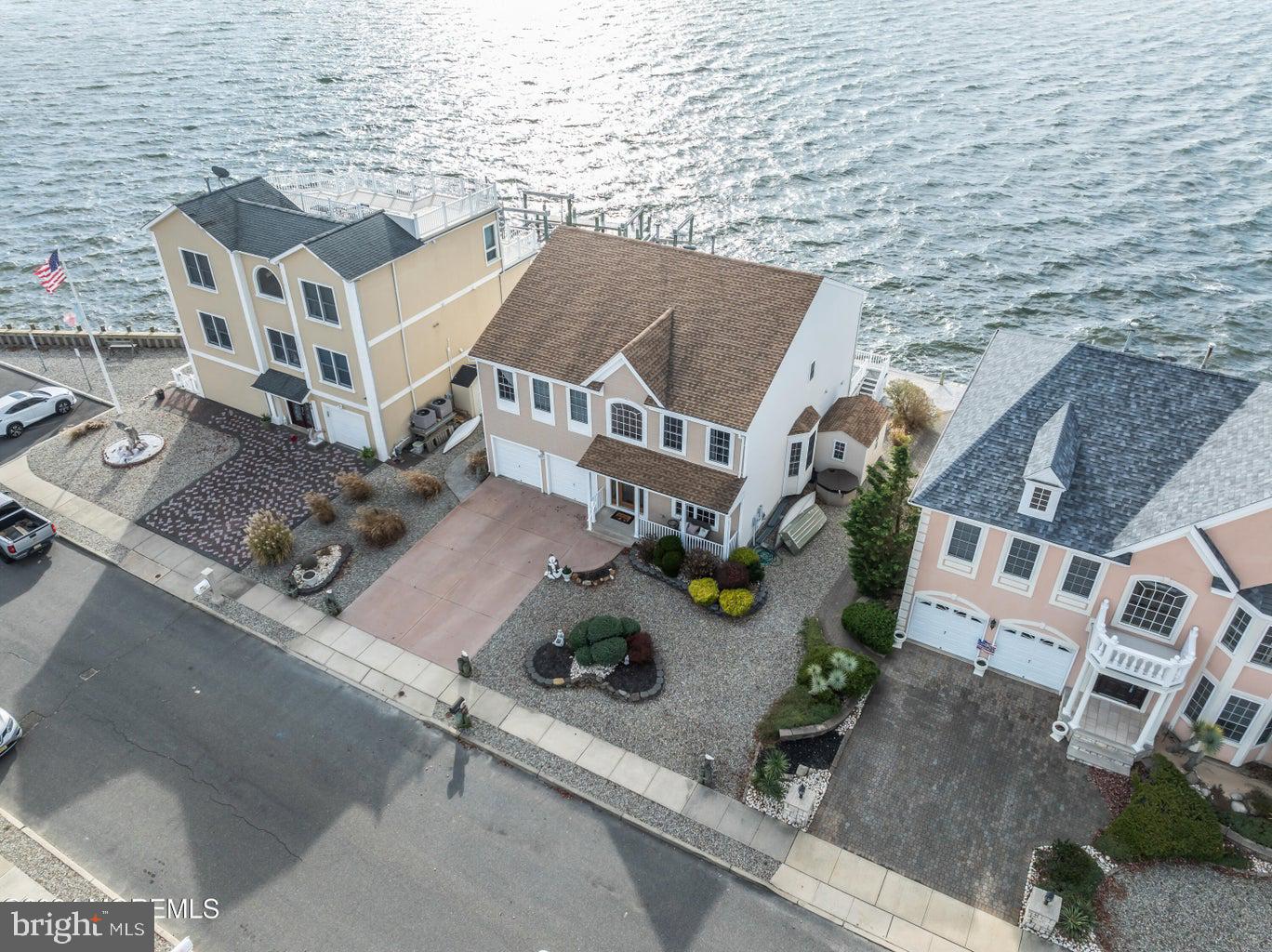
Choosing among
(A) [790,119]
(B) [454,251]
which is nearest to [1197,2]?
(A) [790,119]

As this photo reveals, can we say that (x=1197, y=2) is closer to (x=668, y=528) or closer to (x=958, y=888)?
(x=668, y=528)

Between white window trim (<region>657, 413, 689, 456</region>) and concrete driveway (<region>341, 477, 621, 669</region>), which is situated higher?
white window trim (<region>657, 413, 689, 456</region>)

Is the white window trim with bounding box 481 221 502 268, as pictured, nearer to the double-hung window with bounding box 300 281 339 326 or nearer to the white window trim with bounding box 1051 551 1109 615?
the double-hung window with bounding box 300 281 339 326

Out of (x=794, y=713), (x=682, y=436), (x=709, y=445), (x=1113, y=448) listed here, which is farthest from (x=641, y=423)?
(x=1113, y=448)

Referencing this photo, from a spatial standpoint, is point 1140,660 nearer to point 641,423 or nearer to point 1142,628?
point 1142,628

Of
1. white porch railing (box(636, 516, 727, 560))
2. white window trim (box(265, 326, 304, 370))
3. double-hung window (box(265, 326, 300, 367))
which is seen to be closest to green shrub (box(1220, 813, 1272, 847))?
white porch railing (box(636, 516, 727, 560))

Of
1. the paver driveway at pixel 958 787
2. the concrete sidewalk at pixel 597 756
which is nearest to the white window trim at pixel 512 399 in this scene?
the concrete sidewalk at pixel 597 756
